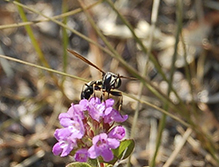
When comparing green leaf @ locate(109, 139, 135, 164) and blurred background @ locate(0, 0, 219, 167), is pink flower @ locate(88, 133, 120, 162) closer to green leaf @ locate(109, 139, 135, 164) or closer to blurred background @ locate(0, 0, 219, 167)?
green leaf @ locate(109, 139, 135, 164)

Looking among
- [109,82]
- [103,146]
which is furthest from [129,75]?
[103,146]

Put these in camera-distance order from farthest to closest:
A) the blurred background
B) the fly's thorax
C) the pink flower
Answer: the blurred background < the fly's thorax < the pink flower

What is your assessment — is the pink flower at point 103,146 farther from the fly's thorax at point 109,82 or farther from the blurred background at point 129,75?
the blurred background at point 129,75

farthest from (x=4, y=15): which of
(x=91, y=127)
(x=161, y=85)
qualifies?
(x=91, y=127)

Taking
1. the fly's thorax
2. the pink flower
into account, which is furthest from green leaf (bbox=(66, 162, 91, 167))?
the fly's thorax

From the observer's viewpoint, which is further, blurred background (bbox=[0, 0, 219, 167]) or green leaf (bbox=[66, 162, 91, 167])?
blurred background (bbox=[0, 0, 219, 167])

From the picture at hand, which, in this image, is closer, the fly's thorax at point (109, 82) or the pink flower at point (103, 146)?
the pink flower at point (103, 146)

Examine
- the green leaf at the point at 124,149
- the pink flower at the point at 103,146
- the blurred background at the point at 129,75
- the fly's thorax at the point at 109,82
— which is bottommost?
the pink flower at the point at 103,146

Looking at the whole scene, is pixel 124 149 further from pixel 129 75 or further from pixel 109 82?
pixel 129 75

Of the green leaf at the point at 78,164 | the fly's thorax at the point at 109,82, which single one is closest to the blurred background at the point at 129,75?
the fly's thorax at the point at 109,82
